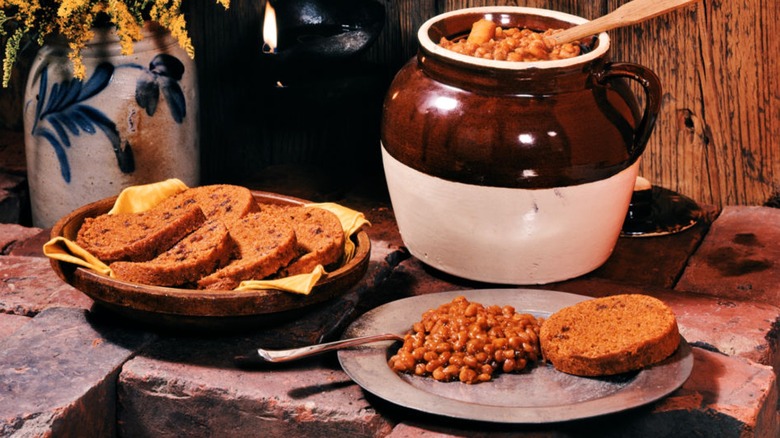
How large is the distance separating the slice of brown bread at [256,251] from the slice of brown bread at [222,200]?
7 cm

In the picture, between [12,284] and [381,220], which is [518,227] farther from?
[12,284]

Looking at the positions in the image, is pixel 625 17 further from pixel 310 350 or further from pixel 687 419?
pixel 310 350

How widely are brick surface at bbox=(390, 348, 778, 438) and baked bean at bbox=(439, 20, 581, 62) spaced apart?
2.57ft

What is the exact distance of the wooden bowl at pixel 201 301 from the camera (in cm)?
210

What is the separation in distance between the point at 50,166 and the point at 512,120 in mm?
1345

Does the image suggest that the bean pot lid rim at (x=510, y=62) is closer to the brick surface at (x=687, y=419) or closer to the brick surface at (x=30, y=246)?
the brick surface at (x=687, y=419)

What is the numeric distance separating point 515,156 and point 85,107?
1.23 meters

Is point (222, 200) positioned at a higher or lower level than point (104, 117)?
lower

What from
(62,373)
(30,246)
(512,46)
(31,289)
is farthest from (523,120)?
(30,246)

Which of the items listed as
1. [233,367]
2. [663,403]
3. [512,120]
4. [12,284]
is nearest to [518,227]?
[512,120]

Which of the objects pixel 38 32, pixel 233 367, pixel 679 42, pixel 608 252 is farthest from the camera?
pixel 679 42

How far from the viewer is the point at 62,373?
83.7 inches

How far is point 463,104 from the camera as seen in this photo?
235 cm

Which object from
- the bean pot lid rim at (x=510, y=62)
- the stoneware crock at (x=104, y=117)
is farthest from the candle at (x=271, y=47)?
the bean pot lid rim at (x=510, y=62)
